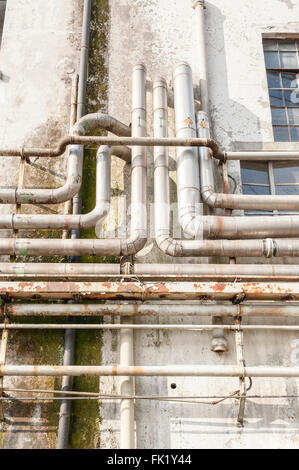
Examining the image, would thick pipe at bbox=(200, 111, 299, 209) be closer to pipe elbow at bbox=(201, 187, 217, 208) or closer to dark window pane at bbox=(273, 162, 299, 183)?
pipe elbow at bbox=(201, 187, 217, 208)

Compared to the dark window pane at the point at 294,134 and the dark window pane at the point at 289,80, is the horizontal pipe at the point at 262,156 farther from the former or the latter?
the dark window pane at the point at 289,80

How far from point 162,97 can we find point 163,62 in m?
1.25

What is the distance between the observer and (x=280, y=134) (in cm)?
923

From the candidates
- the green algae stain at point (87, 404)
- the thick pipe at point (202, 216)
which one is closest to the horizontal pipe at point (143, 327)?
the green algae stain at point (87, 404)

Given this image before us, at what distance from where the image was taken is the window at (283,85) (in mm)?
9281

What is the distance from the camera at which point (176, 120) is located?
8.38 meters

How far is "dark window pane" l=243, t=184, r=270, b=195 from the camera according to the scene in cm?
859

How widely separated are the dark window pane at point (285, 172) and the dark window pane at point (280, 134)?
1.94ft

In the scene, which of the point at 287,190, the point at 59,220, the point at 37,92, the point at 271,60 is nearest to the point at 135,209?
the point at 59,220

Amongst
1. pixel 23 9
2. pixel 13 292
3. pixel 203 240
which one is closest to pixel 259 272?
pixel 203 240

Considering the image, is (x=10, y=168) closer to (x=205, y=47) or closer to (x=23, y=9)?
(x=23, y=9)

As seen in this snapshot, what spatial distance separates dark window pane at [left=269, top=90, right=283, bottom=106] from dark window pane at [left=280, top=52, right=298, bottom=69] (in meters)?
0.66

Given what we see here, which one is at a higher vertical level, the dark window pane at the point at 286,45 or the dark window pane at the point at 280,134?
the dark window pane at the point at 286,45

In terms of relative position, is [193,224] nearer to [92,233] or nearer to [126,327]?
[92,233]
